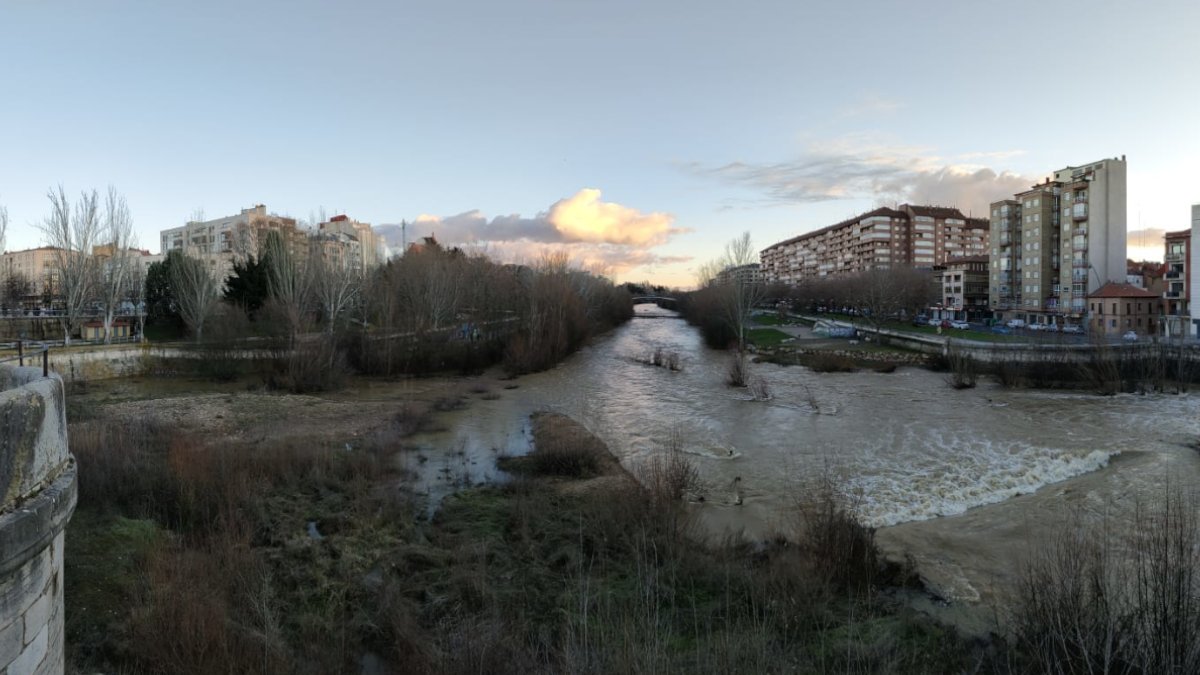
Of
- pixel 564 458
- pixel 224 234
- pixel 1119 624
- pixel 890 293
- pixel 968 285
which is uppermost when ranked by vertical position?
pixel 224 234

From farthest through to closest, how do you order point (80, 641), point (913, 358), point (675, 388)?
point (913, 358) → point (675, 388) → point (80, 641)

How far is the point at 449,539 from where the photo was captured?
9.88m

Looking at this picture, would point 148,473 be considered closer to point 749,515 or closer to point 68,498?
point 68,498

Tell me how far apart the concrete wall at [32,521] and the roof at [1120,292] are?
7486 cm

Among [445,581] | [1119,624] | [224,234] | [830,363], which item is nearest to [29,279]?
[224,234]

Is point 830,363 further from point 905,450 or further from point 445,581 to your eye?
point 445,581

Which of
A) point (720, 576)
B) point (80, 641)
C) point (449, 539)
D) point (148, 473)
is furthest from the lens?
point (148, 473)

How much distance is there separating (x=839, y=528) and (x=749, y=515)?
3379mm

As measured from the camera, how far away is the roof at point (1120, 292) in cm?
5684

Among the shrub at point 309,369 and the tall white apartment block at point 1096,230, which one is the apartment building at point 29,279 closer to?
the shrub at point 309,369

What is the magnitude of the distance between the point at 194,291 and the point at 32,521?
46354 mm

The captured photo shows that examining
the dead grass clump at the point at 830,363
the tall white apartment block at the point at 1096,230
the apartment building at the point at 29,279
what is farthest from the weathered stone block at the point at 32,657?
the tall white apartment block at the point at 1096,230

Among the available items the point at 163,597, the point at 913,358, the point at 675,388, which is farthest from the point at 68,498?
the point at 913,358

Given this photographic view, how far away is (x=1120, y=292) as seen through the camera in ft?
188
